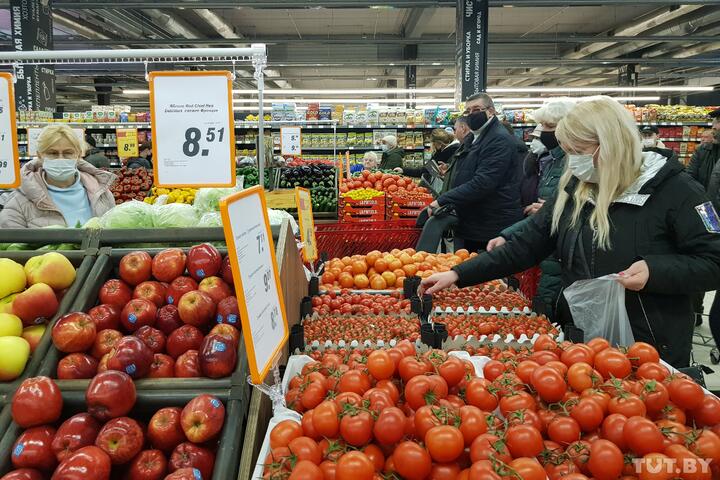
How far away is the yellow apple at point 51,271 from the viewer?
1640 millimetres

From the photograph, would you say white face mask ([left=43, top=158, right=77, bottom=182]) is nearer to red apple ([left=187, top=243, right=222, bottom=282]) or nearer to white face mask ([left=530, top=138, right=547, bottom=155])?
red apple ([left=187, top=243, right=222, bottom=282])

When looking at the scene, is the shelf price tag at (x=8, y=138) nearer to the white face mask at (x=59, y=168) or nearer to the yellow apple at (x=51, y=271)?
the yellow apple at (x=51, y=271)

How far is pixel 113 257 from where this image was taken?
70.4 inches

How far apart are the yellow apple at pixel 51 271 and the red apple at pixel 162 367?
46 cm

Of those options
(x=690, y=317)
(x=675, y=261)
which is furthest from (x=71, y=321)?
(x=690, y=317)

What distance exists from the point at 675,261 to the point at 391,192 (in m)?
3.86

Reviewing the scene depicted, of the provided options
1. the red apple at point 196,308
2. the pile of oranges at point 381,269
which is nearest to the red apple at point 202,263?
the red apple at point 196,308

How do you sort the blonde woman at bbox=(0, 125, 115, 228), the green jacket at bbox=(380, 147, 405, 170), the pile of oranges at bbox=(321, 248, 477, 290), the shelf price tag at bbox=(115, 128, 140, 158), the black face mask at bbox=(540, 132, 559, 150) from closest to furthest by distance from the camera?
1. the pile of oranges at bbox=(321, 248, 477, 290)
2. the blonde woman at bbox=(0, 125, 115, 228)
3. the black face mask at bbox=(540, 132, 559, 150)
4. the shelf price tag at bbox=(115, 128, 140, 158)
5. the green jacket at bbox=(380, 147, 405, 170)

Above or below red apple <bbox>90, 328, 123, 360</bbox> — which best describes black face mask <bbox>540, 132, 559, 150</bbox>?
above

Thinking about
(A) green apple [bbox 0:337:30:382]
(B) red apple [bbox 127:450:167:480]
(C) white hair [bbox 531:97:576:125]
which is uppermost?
(C) white hair [bbox 531:97:576:125]

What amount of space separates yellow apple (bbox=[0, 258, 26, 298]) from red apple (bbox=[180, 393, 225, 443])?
79 centimetres

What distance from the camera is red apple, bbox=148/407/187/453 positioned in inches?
49.6

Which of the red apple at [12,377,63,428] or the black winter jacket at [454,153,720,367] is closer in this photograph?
the red apple at [12,377,63,428]

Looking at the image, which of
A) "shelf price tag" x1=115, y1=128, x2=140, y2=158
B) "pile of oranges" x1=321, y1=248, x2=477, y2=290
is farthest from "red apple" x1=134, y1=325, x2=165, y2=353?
"shelf price tag" x1=115, y1=128, x2=140, y2=158
